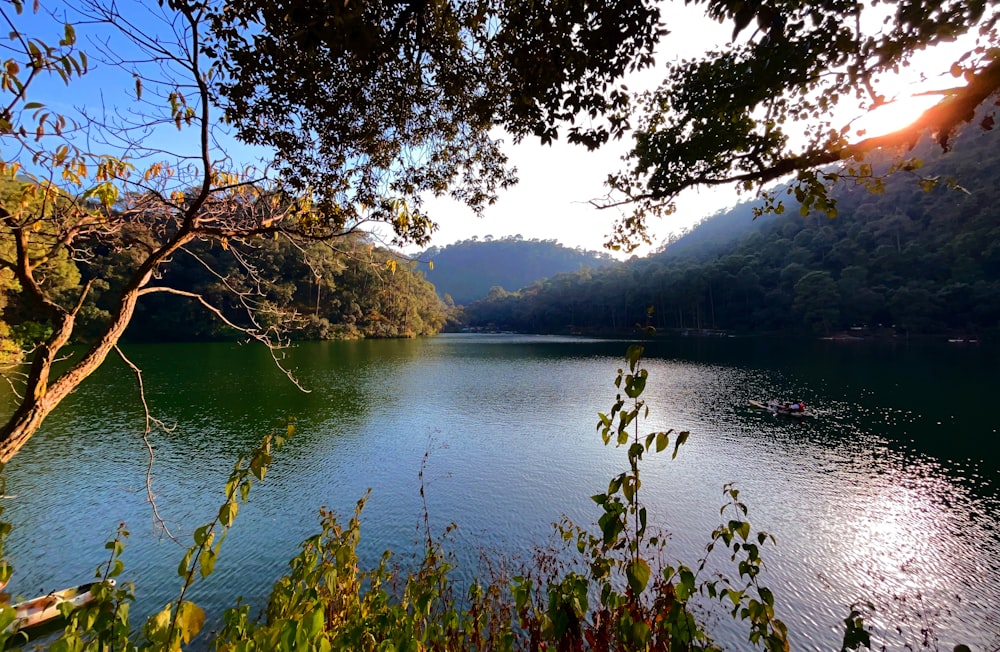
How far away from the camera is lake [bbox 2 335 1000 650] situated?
746 cm

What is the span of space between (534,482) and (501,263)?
557 feet

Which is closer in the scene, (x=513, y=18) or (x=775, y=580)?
(x=513, y=18)

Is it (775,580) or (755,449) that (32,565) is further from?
(755,449)

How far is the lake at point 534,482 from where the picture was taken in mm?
7457

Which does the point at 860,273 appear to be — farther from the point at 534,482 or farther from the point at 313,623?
the point at 313,623

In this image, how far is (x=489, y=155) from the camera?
181 inches

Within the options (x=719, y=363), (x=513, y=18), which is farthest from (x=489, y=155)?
(x=719, y=363)

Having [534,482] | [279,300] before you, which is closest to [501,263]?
[279,300]

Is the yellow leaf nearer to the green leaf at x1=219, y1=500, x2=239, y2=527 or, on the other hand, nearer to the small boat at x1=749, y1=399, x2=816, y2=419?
the green leaf at x1=219, y1=500, x2=239, y2=527

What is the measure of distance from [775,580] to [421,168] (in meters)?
8.83

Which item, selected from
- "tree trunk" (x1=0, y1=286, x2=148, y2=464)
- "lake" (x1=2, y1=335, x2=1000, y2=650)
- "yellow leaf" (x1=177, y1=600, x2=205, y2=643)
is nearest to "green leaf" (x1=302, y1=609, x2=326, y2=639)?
"yellow leaf" (x1=177, y1=600, x2=205, y2=643)

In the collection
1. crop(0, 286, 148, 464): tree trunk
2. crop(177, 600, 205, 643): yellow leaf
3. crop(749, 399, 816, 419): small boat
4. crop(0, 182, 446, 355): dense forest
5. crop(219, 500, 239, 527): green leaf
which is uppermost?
crop(0, 182, 446, 355): dense forest

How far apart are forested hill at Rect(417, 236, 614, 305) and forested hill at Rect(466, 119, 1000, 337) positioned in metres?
90.6

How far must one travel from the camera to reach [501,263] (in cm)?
17888
